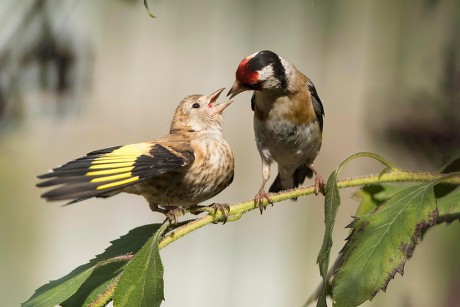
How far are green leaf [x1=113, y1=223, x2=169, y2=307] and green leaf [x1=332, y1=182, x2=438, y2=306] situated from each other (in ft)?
0.74

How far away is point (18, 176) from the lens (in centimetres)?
284

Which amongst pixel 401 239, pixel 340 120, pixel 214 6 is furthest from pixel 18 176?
pixel 401 239

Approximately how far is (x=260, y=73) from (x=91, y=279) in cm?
69

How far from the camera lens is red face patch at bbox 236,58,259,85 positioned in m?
1.54

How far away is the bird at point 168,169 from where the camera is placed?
3.00 feet

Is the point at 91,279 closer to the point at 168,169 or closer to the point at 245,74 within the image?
the point at 168,169

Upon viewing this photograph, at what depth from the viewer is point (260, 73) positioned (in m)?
1.64

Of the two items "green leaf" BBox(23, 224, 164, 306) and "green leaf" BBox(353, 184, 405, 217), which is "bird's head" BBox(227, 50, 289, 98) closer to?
"green leaf" BBox(353, 184, 405, 217)

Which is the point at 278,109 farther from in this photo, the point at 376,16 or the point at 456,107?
the point at 376,16

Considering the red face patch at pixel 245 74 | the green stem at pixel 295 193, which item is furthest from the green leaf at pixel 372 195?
the red face patch at pixel 245 74

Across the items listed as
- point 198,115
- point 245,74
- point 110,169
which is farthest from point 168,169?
point 198,115

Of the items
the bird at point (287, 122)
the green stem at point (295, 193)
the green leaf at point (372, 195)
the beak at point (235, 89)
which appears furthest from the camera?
the bird at point (287, 122)

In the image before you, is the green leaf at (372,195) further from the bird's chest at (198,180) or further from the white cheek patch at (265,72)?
the white cheek patch at (265,72)

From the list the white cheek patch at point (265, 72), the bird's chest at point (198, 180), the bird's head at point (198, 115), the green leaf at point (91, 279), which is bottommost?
the green leaf at point (91, 279)
